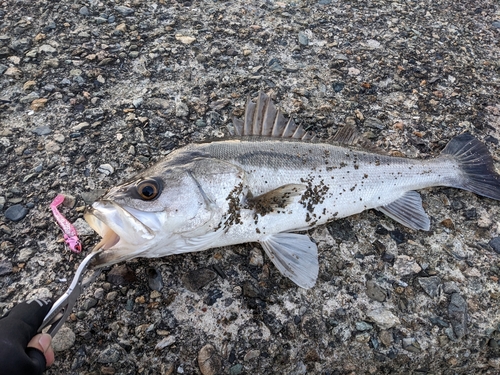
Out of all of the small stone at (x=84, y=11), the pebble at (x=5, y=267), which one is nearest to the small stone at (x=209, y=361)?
the pebble at (x=5, y=267)

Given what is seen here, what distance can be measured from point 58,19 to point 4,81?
1.11m

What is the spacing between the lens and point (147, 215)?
8.08 feet

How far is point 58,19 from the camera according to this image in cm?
450

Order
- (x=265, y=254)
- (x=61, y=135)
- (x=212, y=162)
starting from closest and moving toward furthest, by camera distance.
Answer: (x=212, y=162), (x=265, y=254), (x=61, y=135)

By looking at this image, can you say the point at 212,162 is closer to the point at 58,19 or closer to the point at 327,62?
the point at 327,62

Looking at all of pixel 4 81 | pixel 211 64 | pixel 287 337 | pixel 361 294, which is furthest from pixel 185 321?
pixel 4 81

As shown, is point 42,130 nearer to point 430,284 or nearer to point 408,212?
point 408,212

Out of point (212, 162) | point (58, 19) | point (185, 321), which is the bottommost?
point (185, 321)

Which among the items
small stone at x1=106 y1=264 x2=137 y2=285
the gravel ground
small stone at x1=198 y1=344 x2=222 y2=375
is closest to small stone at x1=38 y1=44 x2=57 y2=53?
the gravel ground

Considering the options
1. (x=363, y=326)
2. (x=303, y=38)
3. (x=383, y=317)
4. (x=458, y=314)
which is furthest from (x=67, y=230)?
(x=303, y=38)

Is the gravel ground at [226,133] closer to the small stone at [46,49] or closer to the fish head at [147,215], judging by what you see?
the small stone at [46,49]

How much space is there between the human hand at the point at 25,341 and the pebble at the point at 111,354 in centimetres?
34

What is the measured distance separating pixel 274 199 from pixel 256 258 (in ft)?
1.60

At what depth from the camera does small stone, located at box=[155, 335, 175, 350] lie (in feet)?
8.27
